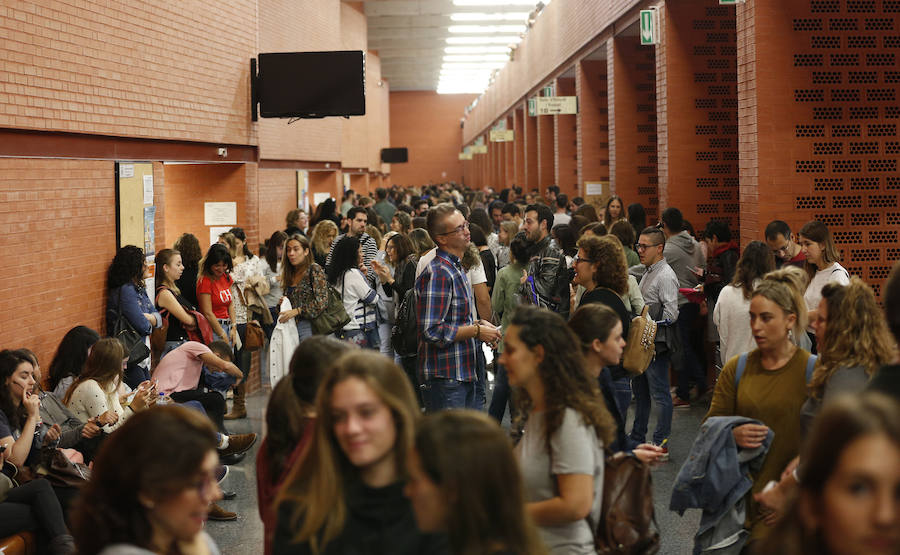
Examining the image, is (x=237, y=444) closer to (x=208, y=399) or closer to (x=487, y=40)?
(x=208, y=399)

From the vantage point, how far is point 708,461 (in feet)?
13.0

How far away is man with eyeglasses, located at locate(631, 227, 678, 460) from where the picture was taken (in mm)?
7660

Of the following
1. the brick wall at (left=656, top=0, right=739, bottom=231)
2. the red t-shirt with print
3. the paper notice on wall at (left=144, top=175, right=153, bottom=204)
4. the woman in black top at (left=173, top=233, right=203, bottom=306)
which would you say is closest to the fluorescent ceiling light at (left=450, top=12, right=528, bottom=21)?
the brick wall at (left=656, top=0, right=739, bottom=231)

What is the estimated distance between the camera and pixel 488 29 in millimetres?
30953

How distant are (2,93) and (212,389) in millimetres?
2937

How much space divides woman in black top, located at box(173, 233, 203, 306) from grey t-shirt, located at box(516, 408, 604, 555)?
672 cm

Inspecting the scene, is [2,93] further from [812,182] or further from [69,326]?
[812,182]

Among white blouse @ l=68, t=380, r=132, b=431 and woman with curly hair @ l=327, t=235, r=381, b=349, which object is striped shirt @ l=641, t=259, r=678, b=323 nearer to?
woman with curly hair @ l=327, t=235, r=381, b=349

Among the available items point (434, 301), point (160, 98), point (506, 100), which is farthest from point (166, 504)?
point (506, 100)

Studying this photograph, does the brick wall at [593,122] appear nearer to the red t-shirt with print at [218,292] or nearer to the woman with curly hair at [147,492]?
the red t-shirt with print at [218,292]

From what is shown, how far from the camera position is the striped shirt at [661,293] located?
7.65 meters

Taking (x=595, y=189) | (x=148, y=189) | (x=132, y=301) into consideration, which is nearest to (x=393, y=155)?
(x=595, y=189)

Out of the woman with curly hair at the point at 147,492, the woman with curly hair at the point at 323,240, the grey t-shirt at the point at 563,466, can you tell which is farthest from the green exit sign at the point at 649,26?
the woman with curly hair at the point at 147,492

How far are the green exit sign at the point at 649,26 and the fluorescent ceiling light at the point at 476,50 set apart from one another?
23349 millimetres
